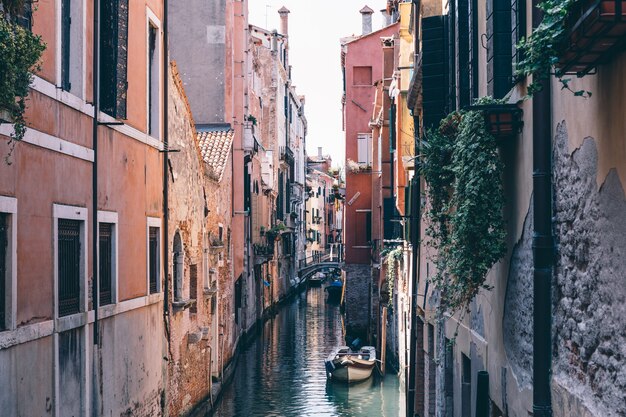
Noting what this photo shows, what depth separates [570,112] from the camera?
17.4 feet

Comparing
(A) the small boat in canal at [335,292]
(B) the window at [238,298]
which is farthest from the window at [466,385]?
(A) the small boat in canal at [335,292]

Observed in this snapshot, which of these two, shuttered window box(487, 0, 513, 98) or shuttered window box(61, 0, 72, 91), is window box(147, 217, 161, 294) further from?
shuttered window box(487, 0, 513, 98)

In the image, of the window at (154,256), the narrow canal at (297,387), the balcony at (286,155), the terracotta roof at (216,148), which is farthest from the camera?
the balcony at (286,155)

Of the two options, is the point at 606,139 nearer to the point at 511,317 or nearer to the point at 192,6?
the point at 511,317

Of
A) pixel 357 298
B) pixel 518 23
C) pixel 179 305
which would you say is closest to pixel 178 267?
pixel 179 305

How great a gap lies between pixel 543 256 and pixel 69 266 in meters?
4.96

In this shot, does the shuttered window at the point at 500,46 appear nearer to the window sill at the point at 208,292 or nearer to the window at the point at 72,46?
the window at the point at 72,46

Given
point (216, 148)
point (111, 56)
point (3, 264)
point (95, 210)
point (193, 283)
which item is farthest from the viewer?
point (216, 148)

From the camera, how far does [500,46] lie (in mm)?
7254

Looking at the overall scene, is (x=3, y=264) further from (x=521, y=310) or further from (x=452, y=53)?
(x=452, y=53)

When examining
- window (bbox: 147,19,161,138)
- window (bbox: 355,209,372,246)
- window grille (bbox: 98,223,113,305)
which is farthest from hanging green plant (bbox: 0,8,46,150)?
window (bbox: 355,209,372,246)

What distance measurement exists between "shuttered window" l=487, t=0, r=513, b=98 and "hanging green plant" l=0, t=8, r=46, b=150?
3.56m

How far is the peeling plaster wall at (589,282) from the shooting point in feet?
14.1

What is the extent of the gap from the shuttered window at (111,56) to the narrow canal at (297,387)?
10.4 meters
